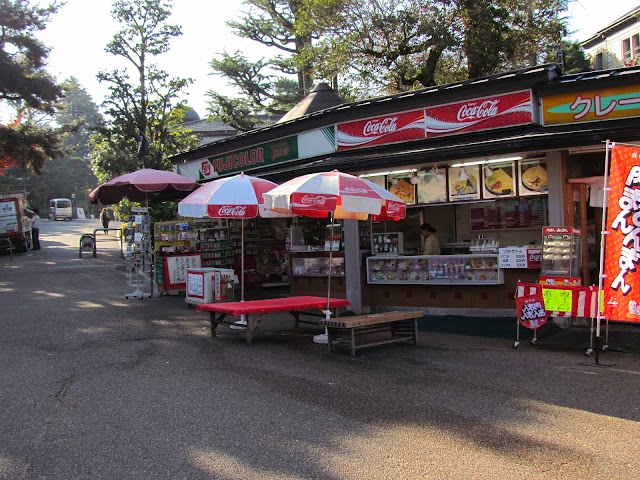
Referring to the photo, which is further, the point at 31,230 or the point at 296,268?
the point at 31,230

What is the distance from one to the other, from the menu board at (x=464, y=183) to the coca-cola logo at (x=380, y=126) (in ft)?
5.03

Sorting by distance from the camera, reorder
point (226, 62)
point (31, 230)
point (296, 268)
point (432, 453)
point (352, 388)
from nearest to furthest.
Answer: point (432, 453)
point (352, 388)
point (296, 268)
point (31, 230)
point (226, 62)

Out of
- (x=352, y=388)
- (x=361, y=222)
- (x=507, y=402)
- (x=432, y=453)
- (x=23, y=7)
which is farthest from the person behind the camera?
(x=23, y=7)

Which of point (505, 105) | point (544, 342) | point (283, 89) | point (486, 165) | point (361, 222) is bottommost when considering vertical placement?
point (544, 342)

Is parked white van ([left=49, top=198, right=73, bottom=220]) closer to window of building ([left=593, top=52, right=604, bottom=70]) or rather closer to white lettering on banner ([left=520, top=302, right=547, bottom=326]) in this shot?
window of building ([left=593, top=52, right=604, bottom=70])

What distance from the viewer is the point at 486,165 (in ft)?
34.4

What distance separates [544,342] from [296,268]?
6.01 meters

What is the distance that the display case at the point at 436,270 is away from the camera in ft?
34.1

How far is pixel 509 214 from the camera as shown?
11594 millimetres

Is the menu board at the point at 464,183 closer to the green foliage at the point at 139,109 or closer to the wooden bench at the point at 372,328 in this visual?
the wooden bench at the point at 372,328

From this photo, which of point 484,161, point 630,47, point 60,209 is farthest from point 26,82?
point 60,209

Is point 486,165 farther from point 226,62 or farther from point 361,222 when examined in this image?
point 226,62

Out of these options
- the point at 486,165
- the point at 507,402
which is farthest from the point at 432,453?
the point at 486,165

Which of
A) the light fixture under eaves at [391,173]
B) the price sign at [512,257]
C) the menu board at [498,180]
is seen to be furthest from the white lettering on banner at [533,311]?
the light fixture under eaves at [391,173]
